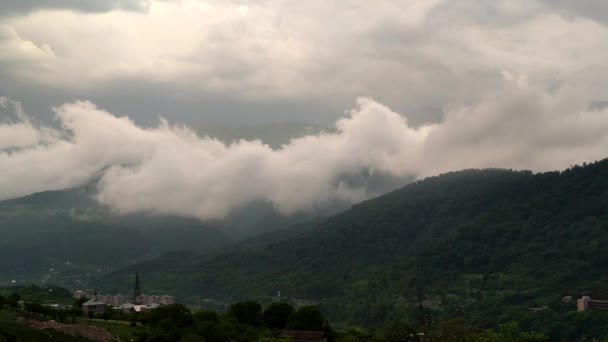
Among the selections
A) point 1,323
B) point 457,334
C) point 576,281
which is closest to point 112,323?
point 1,323

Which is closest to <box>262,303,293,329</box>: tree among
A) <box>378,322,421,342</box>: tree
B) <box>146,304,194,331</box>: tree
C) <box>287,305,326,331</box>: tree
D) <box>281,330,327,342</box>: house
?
<box>287,305,326,331</box>: tree

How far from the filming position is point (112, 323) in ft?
326

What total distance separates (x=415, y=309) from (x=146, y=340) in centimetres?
12262

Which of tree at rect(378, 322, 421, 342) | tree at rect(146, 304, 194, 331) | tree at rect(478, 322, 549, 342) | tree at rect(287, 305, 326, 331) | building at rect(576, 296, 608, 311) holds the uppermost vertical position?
tree at rect(146, 304, 194, 331)

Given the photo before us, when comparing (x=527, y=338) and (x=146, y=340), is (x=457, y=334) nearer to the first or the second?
(x=527, y=338)

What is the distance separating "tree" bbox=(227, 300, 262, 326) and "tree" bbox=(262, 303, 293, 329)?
125 centimetres

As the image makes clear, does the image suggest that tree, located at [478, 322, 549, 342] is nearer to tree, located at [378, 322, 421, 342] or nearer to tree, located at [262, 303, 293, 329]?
tree, located at [378, 322, 421, 342]

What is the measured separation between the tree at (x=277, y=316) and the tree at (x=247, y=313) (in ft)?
4.09

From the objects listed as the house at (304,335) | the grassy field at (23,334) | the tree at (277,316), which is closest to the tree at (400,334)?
the house at (304,335)

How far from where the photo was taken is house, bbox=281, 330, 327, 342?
4109 inches

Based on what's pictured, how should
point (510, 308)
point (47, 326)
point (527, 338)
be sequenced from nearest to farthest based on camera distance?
point (47, 326) → point (527, 338) → point (510, 308)

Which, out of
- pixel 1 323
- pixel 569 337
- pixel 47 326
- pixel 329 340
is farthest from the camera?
pixel 569 337

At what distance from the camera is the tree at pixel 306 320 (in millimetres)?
111188

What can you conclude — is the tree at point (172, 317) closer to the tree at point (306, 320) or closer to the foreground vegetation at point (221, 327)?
the foreground vegetation at point (221, 327)
